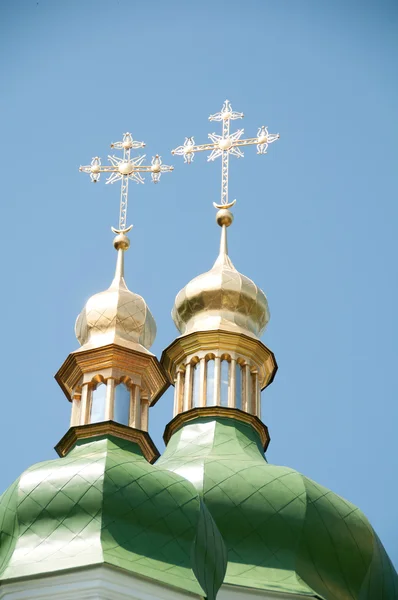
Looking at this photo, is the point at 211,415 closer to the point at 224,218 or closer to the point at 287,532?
the point at 287,532

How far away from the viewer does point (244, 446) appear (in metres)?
24.2

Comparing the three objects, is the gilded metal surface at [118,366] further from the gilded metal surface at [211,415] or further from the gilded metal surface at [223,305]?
the gilded metal surface at [223,305]

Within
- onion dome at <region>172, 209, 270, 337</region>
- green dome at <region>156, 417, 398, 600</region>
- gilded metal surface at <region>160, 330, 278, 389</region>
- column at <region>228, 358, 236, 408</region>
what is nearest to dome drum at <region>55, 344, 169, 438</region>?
green dome at <region>156, 417, 398, 600</region>

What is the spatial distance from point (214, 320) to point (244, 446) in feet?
6.25

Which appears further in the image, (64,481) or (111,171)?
(111,171)

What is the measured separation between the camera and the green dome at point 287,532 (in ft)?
74.1

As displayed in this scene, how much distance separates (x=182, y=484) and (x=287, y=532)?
2062 mm

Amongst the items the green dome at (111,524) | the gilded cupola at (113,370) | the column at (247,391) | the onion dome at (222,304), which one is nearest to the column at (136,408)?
the gilded cupola at (113,370)

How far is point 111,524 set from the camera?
20.5 m

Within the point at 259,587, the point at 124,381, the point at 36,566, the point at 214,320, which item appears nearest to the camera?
the point at 36,566

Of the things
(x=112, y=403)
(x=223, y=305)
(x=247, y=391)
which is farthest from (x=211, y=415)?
(x=223, y=305)

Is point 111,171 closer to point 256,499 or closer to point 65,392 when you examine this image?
point 65,392

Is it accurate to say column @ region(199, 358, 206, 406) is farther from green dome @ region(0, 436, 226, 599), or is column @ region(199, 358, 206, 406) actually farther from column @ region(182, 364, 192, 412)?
green dome @ region(0, 436, 226, 599)

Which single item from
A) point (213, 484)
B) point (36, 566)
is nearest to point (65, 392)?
point (213, 484)
